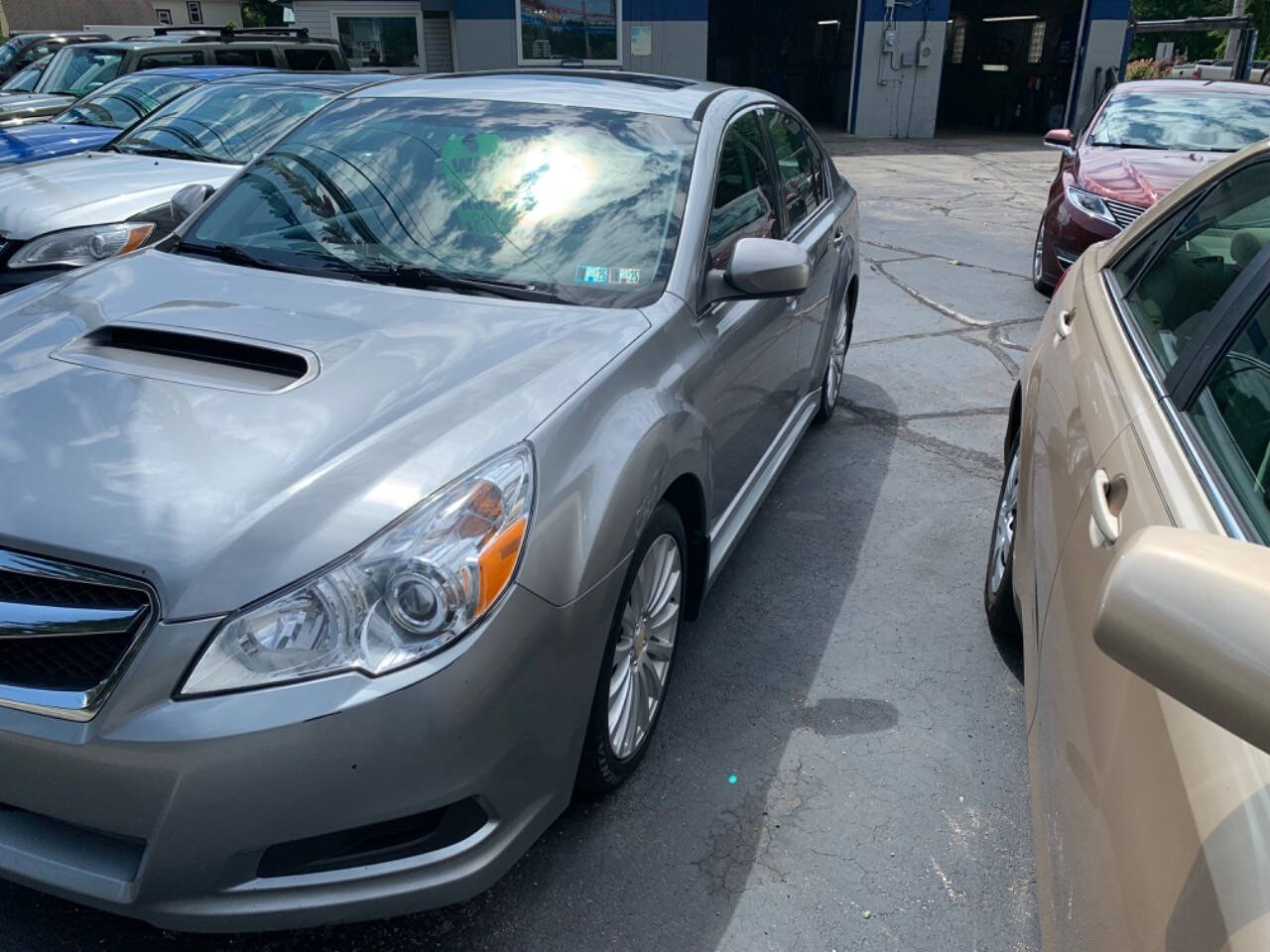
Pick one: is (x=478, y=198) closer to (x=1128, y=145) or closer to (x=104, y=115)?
(x=104, y=115)

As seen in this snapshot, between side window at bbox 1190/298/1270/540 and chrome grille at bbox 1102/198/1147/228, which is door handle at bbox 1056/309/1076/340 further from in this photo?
chrome grille at bbox 1102/198/1147/228

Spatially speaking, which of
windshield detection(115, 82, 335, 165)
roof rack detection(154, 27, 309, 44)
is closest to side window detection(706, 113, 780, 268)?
windshield detection(115, 82, 335, 165)

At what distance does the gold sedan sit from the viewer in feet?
3.50

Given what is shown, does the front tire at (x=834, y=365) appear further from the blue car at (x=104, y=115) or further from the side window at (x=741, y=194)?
the blue car at (x=104, y=115)

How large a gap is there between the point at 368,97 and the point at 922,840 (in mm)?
2974

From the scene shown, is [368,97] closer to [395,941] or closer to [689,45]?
[395,941]

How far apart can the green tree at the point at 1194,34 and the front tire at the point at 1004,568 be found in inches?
1410

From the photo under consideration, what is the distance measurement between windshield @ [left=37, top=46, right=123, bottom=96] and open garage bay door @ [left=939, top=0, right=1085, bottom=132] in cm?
1809

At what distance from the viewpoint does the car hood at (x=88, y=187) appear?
521 centimetres

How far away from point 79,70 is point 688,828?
11.8 m

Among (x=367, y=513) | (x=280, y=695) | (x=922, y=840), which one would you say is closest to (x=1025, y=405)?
(x=922, y=840)

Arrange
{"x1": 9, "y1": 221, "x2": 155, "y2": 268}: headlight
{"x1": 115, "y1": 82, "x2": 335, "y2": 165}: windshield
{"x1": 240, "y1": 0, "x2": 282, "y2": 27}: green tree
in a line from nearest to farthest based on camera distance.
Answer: {"x1": 9, "y1": 221, "x2": 155, "y2": 268}: headlight
{"x1": 115, "y1": 82, "x2": 335, "y2": 165}: windshield
{"x1": 240, "y1": 0, "x2": 282, "y2": 27}: green tree

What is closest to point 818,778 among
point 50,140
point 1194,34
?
point 50,140

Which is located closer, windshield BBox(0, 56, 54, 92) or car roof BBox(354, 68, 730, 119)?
car roof BBox(354, 68, 730, 119)
